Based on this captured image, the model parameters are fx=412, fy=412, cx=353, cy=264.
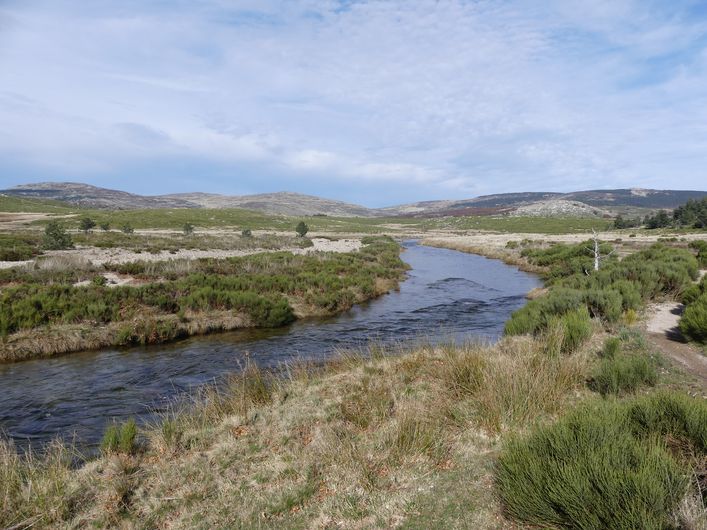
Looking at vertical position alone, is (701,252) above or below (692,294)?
above

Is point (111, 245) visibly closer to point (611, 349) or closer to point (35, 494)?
point (35, 494)

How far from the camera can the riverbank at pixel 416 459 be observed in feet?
11.4

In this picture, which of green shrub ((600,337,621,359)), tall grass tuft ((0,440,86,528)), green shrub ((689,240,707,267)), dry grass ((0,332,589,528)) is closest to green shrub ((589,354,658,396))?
dry grass ((0,332,589,528))

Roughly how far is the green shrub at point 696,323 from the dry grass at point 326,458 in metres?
4.53

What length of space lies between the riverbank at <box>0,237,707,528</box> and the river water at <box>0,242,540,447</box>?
162cm

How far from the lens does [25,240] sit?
3562 centimetres

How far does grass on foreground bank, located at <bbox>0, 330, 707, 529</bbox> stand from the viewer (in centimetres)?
343

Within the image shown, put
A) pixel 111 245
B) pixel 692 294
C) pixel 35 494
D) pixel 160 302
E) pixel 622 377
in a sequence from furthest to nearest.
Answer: pixel 111 245 → pixel 160 302 → pixel 692 294 → pixel 622 377 → pixel 35 494

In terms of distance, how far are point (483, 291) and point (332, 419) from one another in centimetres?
1956

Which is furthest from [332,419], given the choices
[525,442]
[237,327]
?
[237,327]

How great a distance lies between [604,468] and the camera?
11.0 feet

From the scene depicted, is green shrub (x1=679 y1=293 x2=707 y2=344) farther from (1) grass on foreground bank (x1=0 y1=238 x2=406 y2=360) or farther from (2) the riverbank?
(1) grass on foreground bank (x1=0 y1=238 x2=406 y2=360)

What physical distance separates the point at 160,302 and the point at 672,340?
1665 centimetres

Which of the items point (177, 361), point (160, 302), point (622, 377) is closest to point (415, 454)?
point (622, 377)
